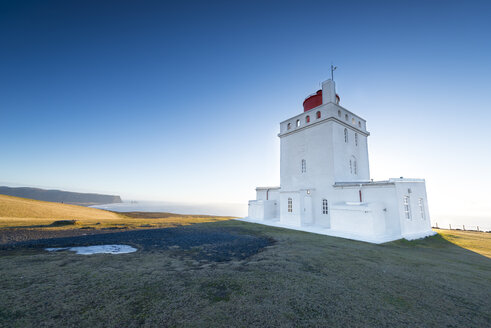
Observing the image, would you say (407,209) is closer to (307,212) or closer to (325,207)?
(325,207)

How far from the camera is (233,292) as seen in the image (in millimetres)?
4375

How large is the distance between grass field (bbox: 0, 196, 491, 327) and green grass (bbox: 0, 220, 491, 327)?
0.02 metres

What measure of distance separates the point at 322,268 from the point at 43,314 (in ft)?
22.7

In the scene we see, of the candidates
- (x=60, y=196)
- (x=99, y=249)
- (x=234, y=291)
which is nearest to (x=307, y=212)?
(x=234, y=291)

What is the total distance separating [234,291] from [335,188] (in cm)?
1590

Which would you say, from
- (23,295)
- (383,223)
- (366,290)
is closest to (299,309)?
(366,290)

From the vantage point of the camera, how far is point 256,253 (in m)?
8.27

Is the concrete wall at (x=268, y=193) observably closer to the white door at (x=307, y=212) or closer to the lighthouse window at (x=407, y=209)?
the white door at (x=307, y=212)

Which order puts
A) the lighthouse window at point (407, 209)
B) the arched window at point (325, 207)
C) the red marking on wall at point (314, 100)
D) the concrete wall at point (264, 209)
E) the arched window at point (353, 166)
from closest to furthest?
the lighthouse window at point (407, 209) < the arched window at point (325, 207) < the arched window at point (353, 166) < the red marking on wall at point (314, 100) < the concrete wall at point (264, 209)

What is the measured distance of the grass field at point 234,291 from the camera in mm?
3385

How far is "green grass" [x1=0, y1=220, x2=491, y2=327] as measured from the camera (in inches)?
133

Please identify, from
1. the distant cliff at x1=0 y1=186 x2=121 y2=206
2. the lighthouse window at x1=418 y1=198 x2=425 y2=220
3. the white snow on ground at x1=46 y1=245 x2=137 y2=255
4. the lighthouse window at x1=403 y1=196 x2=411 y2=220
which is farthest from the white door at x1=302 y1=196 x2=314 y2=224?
the distant cliff at x1=0 y1=186 x2=121 y2=206

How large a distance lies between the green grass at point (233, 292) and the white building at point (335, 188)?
741 centimetres

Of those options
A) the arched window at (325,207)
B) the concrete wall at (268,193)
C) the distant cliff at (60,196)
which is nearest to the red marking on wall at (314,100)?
the concrete wall at (268,193)
